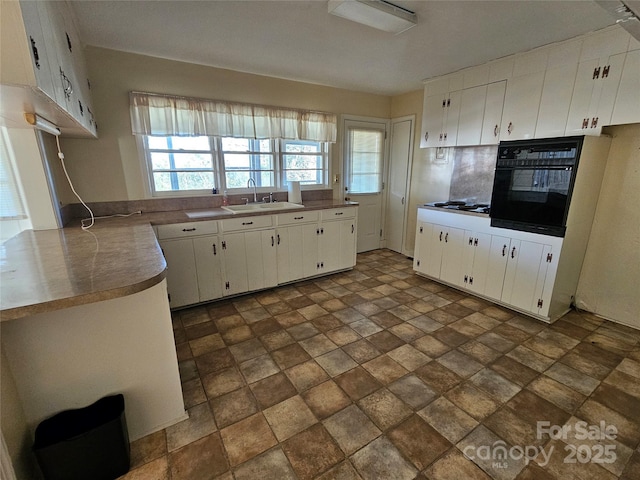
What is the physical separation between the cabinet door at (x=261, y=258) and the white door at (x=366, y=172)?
1738mm

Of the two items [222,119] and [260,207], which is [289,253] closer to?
[260,207]

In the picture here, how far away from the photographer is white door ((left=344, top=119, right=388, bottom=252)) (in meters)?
4.40

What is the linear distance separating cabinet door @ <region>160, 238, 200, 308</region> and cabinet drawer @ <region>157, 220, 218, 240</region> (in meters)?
0.06

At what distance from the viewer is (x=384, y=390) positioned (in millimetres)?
1885

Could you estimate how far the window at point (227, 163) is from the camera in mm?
3119

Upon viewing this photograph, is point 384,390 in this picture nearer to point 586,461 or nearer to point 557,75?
point 586,461

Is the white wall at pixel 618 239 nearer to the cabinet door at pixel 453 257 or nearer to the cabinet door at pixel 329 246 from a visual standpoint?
the cabinet door at pixel 453 257

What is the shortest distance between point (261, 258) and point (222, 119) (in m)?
1.62

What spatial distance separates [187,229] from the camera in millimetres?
2773

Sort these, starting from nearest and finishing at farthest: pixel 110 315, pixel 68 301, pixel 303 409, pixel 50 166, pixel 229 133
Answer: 1. pixel 68 301
2. pixel 110 315
3. pixel 303 409
4. pixel 50 166
5. pixel 229 133

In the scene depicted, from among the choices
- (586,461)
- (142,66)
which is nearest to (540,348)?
(586,461)

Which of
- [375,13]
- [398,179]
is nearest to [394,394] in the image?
[375,13]

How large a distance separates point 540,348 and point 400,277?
1681mm

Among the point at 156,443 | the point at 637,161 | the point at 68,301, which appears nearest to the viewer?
the point at 68,301
